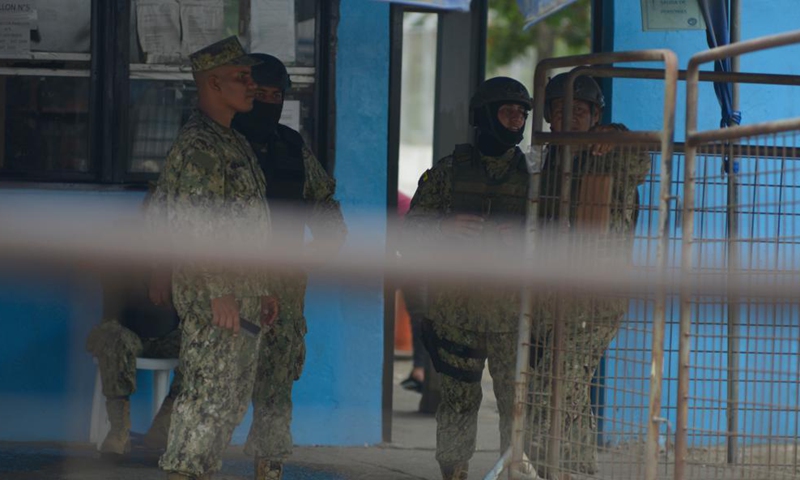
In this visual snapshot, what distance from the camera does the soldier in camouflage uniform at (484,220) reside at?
18.1 feet

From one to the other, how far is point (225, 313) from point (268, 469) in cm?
93

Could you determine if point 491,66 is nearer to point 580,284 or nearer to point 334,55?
point 334,55

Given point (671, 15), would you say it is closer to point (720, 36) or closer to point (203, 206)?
point (720, 36)

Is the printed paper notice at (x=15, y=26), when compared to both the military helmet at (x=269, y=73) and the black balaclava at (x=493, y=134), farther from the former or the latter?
the black balaclava at (x=493, y=134)

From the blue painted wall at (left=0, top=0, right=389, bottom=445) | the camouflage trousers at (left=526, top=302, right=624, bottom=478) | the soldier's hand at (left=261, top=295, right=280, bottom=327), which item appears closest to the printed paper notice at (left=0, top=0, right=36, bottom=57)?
the blue painted wall at (left=0, top=0, right=389, bottom=445)

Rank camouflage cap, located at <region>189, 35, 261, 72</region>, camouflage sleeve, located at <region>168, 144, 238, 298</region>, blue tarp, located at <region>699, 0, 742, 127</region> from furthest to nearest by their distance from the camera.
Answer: blue tarp, located at <region>699, 0, 742, 127</region> → camouflage cap, located at <region>189, 35, 261, 72</region> → camouflage sleeve, located at <region>168, 144, 238, 298</region>

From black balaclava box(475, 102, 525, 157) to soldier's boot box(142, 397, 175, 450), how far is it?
1979 millimetres

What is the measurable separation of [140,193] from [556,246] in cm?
274

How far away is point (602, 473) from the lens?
437 cm

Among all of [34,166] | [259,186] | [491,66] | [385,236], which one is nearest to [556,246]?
[259,186]

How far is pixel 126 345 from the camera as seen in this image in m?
6.14

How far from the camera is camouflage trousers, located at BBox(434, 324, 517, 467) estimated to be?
555cm

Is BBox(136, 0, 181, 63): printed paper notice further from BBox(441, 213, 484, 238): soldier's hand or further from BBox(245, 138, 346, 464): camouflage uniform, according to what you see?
BBox(441, 213, 484, 238): soldier's hand

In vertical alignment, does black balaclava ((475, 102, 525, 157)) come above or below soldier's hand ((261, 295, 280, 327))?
above
